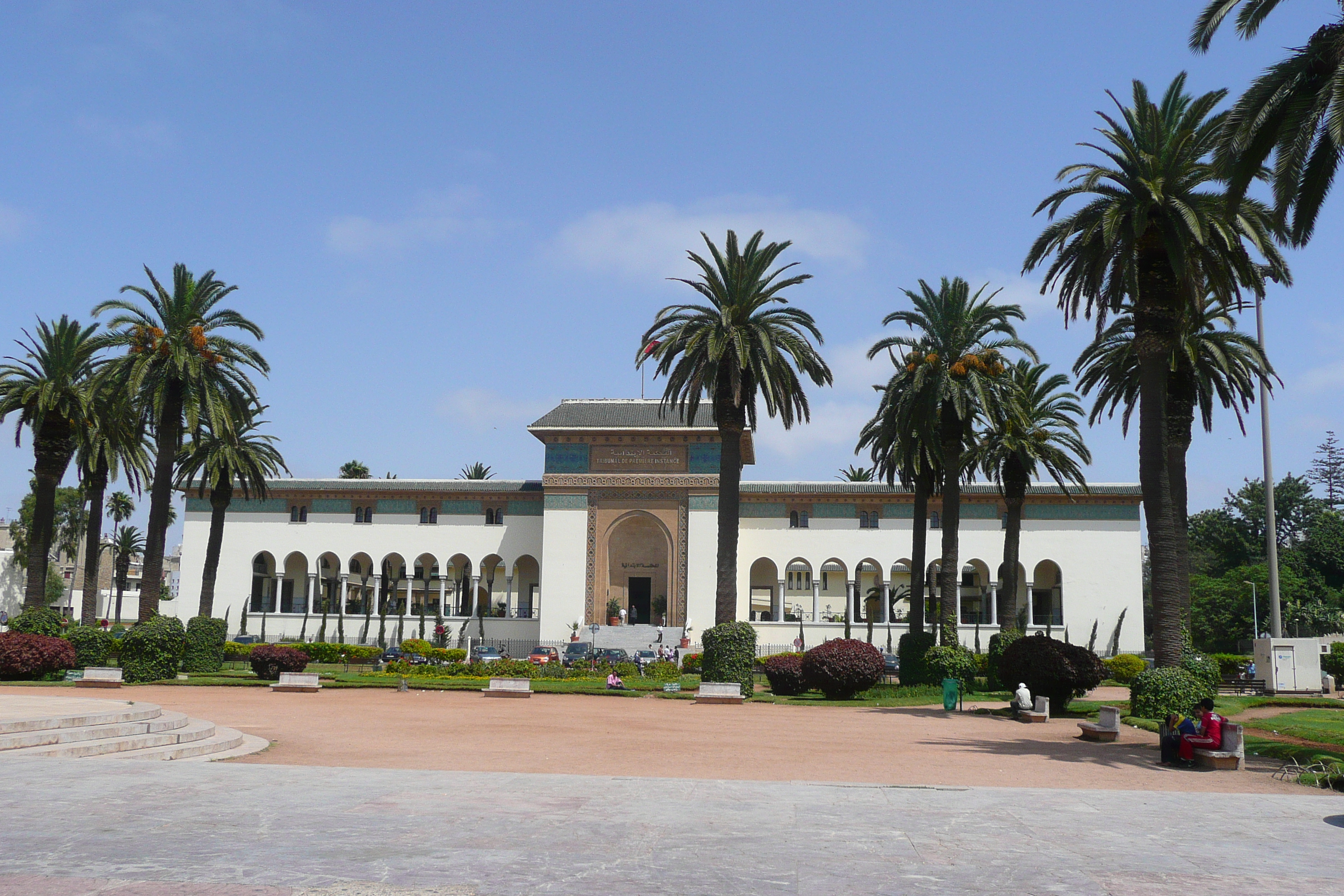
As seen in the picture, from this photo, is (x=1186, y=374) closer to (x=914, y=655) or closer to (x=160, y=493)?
(x=914, y=655)

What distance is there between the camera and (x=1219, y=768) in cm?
1611

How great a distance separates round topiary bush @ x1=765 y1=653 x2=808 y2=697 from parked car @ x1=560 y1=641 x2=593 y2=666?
439 inches

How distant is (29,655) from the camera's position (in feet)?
99.0

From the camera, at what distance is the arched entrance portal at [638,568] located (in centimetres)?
5491

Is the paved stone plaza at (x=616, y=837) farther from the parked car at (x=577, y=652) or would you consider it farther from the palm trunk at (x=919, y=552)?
the parked car at (x=577, y=652)

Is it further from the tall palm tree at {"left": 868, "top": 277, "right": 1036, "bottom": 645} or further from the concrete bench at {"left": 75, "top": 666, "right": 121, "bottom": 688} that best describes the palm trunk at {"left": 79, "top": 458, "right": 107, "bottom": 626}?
the tall palm tree at {"left": 868, "top": 277, "right": 1036, "bottom": 645}

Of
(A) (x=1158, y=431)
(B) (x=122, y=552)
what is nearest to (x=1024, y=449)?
(A) (x=1158, y=431)

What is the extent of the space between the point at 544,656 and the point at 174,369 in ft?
65.5

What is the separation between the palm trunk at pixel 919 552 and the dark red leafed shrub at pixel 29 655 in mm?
25610

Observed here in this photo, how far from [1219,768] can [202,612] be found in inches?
1495

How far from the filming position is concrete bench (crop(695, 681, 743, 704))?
29141 millimetres

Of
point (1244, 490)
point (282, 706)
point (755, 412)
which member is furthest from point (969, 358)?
point (1244, 490)

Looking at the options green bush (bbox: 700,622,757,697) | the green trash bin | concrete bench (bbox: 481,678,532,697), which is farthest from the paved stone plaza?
green bush (bbox: 700,622,757,697)

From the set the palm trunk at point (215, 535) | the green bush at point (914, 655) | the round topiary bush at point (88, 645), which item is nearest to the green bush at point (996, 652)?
the green bush at point (914, 655)
